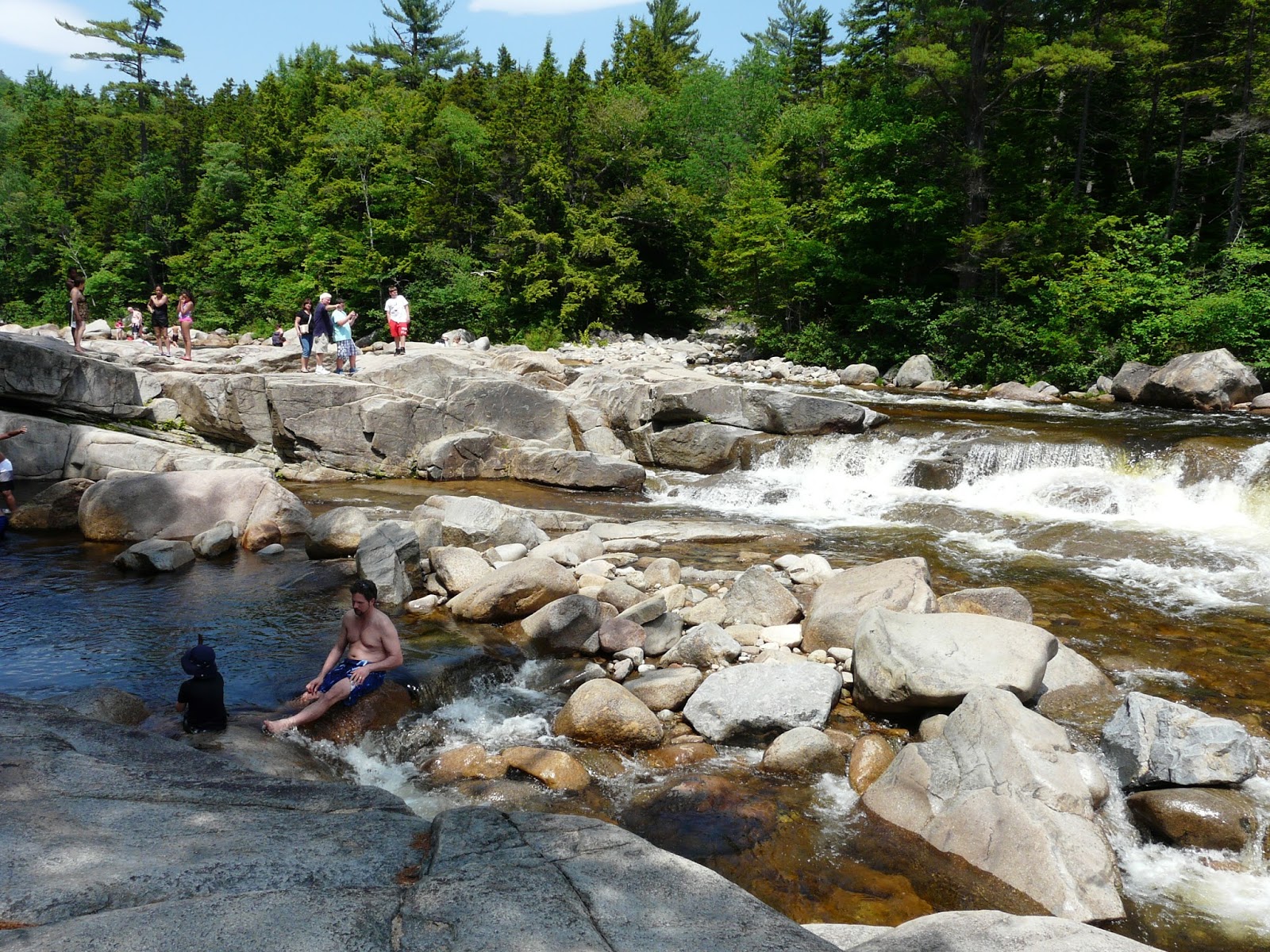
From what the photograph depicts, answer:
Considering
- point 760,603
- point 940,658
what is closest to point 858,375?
point 760,603

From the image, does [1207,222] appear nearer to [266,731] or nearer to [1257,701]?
[1257,701]

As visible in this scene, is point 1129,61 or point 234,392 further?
point 1129,61

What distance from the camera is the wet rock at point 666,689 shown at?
6.84 metres

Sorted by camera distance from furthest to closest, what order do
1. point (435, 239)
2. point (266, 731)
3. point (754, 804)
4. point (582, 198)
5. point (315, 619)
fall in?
point (435, 239) → point (582, 198) → point (315, 619) → point (266, 731) → point (754, 804)

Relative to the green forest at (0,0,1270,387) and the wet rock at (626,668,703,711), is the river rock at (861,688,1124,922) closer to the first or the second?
the wet rock at (626,668,703,711)

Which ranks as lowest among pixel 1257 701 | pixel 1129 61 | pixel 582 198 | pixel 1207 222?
pixel 1257 701

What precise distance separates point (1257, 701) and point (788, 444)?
9.53 meters

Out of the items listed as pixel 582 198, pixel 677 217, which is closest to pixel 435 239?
pixel 582 198

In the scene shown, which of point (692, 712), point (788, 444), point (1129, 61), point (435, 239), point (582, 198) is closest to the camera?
point (692, 712)

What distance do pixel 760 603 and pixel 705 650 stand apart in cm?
118

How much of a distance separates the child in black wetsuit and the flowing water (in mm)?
811

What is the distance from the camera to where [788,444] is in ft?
51.8

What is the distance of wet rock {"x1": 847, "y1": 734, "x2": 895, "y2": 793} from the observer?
18.8 ft

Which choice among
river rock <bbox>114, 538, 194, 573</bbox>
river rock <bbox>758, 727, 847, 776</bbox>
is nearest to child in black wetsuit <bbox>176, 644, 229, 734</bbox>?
river rock <bbox>758, 727, 847, 776</bbox>
